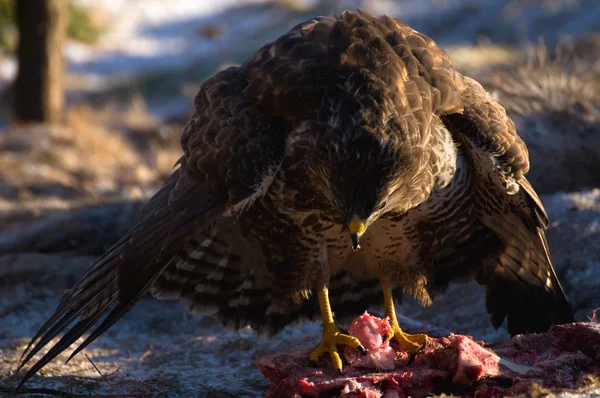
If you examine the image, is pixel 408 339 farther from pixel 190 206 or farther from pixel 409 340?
pixel 190 206

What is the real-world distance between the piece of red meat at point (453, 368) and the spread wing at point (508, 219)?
67cm

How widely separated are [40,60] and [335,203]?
34.0 ft

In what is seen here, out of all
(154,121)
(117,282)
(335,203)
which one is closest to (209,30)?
(154,121)

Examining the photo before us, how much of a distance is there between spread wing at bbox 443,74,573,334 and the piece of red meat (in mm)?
670

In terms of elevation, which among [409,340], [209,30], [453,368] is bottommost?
[453,368]

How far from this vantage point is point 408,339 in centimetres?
467

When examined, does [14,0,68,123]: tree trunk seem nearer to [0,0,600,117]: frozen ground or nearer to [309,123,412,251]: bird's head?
[0,0,600,117]: frozen ground

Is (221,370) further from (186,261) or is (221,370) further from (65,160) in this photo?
(65,160)

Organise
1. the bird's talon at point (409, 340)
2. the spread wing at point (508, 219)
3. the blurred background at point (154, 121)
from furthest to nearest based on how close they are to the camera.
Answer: the blurred background at point (154, 121) < the bird's talon at point (409, 340) < the spread wing at point (508, 219)

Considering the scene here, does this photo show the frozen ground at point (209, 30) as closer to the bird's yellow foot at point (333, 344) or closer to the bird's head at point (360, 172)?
the bird's yellow foot at point (333, 344)

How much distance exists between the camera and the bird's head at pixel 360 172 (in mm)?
3865

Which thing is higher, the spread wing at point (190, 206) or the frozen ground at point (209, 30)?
the frozen ground at point (209, 30)

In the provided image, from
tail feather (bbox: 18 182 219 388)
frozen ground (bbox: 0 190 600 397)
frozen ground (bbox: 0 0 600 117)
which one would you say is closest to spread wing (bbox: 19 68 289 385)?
tail feather (bbox: 18 182 219 388)

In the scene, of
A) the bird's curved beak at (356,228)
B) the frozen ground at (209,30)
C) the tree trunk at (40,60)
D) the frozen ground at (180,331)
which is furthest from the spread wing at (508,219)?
the frozen ground at (209,30)
